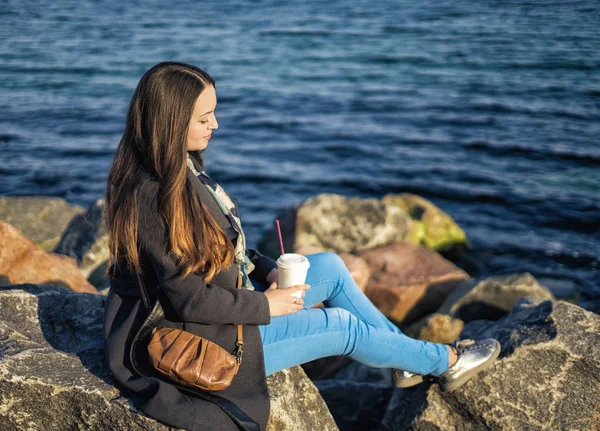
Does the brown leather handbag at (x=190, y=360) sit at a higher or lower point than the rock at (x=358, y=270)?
higher

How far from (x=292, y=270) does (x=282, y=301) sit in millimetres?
171

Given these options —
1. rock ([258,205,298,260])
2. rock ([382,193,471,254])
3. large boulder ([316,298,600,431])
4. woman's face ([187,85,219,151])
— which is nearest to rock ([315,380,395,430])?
large boulder ([316,298,600,431])

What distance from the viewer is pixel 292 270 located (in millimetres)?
3422

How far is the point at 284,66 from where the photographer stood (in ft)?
60.3

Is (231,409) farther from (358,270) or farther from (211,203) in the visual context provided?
(358,270)

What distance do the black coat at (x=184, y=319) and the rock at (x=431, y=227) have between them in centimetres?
560

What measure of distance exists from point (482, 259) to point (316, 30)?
14.9 meters

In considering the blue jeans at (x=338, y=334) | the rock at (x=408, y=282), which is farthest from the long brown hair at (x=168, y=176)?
the rock at (x=408, y=282)

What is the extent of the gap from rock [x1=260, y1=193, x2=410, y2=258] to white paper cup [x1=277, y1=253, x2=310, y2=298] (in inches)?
162

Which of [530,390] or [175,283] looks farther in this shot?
[530,390]

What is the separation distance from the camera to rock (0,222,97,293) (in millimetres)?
4953

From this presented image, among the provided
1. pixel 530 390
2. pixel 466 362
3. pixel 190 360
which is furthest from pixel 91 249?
pixel 530 390

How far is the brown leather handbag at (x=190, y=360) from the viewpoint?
117 inches

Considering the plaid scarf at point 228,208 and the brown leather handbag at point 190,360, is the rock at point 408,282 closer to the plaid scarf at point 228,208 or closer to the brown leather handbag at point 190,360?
the plaid scarf at point 228,208
